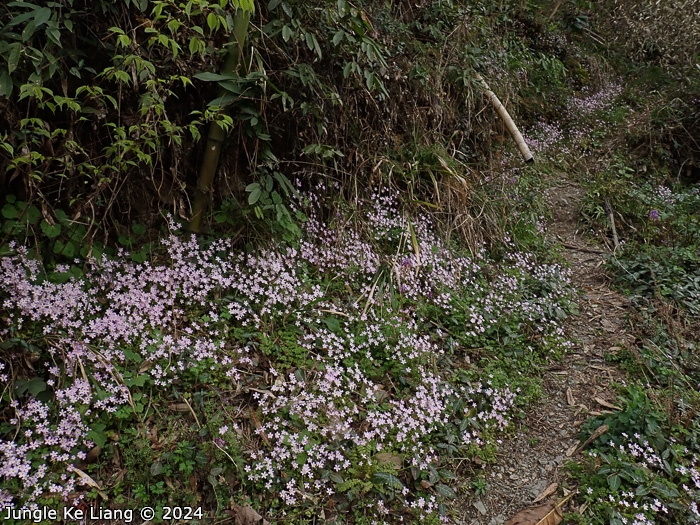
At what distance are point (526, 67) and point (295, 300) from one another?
612 cm

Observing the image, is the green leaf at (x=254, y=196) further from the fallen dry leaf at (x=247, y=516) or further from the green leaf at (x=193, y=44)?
the fallen dry leaf at (x=247, y=516)

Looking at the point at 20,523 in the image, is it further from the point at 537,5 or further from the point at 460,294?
the point at 537,5

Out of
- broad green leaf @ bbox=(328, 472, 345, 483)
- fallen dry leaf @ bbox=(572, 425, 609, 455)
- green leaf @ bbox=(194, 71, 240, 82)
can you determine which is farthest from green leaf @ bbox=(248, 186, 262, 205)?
fallen dry leaf @ bbox=(572, 425, 609, 455)

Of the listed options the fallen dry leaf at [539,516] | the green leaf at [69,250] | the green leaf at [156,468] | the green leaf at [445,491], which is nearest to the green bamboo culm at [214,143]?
the green leaf at [69,250]

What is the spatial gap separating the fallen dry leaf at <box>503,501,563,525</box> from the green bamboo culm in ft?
8.28

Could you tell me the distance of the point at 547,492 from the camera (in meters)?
2.57

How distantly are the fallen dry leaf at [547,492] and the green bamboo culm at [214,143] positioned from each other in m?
2.59

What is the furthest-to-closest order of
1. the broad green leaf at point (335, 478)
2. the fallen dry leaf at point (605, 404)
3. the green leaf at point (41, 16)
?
1. the fallen dry leaf at point (605, 404)
2. the broad green leaf at point (335, 478)
3. the green leaf at point (41, 16)

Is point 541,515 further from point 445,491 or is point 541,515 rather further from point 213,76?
point 213,76

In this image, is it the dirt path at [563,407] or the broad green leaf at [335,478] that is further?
the dirt path at [563,407]

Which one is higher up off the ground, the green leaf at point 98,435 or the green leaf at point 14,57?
the green leaf at point 14,57

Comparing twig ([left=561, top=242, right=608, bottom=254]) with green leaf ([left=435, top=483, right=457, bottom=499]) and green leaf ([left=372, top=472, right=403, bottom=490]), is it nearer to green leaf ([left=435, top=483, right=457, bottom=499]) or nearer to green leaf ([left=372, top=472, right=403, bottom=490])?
green leaf ([left=435, top=483, right=457, bottom=499])

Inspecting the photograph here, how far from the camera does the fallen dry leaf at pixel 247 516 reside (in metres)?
2.08

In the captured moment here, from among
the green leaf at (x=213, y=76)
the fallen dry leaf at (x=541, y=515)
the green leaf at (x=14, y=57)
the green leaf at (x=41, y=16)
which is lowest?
the fallen dry leaf at (x=541, y=515)
